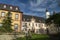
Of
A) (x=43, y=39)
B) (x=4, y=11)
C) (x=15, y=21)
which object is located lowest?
(x=43, y=39)

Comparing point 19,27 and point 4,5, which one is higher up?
point 4,5

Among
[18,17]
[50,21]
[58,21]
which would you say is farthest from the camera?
[18,17]

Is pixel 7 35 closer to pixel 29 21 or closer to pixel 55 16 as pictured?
pixel 55 16

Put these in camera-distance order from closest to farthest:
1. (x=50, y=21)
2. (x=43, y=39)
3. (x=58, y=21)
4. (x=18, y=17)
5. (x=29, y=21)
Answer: (x=43, y=39), (x=58, y=21), (x=50, y=21), (x=18, y=17), (x=29, y=21)

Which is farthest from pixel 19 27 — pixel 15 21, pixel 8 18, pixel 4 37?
pixel 4 37

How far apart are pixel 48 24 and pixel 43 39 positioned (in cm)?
627

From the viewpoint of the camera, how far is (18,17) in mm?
22641

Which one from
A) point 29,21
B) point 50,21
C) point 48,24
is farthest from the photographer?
point 29,21

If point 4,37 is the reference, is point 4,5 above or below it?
above

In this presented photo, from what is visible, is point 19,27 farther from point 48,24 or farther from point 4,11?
point 48,24

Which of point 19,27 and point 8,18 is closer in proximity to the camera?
point 8,18

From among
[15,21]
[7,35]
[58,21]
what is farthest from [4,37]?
[15,21]

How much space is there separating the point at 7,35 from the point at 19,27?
8.22 m

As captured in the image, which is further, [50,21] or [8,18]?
[8,18]
